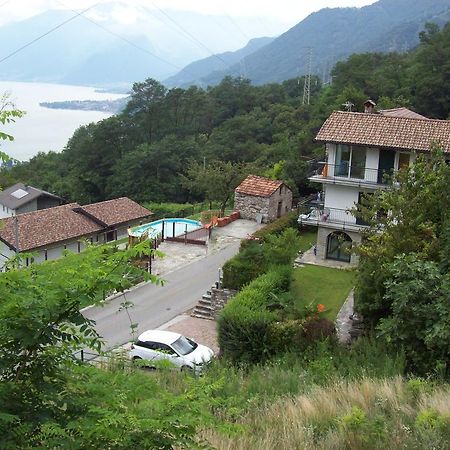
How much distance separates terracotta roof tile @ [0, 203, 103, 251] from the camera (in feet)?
107

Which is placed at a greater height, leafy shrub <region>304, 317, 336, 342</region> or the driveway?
leafy shrub <region>304, 317, 336, 342</region>

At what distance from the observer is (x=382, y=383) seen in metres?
8.49

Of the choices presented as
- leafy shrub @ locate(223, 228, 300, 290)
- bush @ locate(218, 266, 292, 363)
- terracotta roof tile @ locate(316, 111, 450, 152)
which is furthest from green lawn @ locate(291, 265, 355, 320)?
terracotta roof tile @ locate(316, 111, 450, 152)

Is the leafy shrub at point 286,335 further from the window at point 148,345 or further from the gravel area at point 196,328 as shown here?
the window at point 148,345

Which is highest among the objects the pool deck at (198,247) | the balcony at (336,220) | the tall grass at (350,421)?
the tall grass at (350,421)

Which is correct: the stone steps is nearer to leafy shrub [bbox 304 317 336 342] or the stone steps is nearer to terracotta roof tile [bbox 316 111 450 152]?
leafy shrub [bbox 304 317 336 342]

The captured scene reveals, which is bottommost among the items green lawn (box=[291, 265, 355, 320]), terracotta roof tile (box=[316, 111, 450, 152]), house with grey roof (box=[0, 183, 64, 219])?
house with grey roof (box=[0, 183, 64, 219])

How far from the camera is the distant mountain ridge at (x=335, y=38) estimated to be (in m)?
123

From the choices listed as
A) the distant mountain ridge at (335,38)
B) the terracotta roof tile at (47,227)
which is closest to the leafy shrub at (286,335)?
the terracotta roof tile at (47,227)

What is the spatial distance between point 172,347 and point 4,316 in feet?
35.7

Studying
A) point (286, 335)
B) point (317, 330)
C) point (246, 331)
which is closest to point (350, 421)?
point (317, 330)

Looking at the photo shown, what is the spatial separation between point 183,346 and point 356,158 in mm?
11440

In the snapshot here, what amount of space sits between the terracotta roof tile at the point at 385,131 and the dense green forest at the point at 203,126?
17.6 metres

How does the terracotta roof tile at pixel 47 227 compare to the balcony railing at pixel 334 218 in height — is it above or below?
below
